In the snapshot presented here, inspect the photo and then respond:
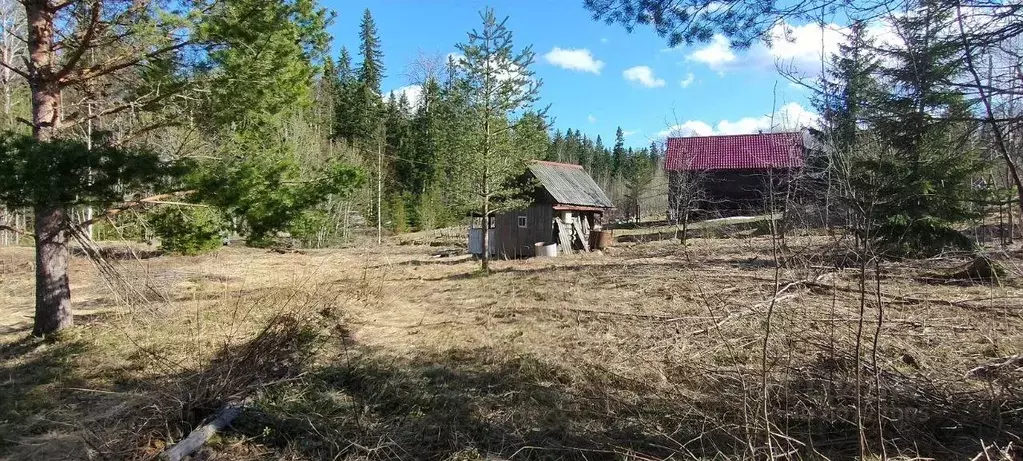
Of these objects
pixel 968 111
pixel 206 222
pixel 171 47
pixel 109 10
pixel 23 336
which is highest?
pixel 109 10

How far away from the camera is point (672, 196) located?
88.1 ft

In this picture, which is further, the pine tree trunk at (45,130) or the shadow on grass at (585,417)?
the pine tree trunk at (45,130)

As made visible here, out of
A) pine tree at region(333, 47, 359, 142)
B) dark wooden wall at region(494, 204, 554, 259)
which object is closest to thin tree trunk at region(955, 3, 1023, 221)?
dark wooden wall at region(494, 204, 554, 259)

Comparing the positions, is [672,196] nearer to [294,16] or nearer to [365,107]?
[294,16]

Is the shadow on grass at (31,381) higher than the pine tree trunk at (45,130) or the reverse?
the reverse

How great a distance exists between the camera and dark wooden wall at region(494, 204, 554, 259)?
73.3 ft

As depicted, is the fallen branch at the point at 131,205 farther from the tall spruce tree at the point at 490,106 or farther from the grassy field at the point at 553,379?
the tall spruce tree at the point at 490,106

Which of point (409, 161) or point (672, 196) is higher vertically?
point (409, 161)

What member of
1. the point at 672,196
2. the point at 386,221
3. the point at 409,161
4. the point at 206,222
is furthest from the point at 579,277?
the point at 409,161

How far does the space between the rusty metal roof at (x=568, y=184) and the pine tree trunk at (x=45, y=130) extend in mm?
15605

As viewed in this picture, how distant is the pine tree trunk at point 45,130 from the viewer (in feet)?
25.6

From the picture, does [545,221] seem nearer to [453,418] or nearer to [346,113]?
[453,418]

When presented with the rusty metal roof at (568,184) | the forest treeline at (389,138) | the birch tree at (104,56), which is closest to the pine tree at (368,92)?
the forest treeline at (389,138)

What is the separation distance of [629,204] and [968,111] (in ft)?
134
